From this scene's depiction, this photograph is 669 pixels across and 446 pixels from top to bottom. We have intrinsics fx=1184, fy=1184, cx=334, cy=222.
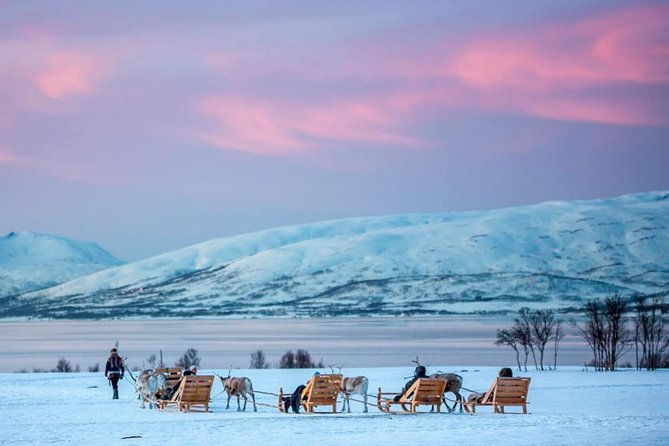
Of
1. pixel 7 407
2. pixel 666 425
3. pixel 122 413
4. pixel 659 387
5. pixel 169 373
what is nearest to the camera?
pixel 666 425

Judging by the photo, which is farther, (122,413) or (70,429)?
(122,413)

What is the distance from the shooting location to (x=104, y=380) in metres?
38.1

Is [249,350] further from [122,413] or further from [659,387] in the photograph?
[122,413]

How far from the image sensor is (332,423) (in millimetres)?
21516

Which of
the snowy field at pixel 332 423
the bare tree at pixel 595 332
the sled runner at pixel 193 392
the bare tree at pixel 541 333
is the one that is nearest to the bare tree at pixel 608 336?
the bare tree at pixel 595 332

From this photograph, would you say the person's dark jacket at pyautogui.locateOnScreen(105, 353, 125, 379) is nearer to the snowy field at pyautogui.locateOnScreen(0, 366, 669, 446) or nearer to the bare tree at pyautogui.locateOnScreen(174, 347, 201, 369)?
the snowy field at pyautogui.locateOnScreen(0, 366, 669, 446)

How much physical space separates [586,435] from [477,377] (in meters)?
20.9

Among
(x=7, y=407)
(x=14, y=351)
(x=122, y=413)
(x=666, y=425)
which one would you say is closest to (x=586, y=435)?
(x=666, y=425)

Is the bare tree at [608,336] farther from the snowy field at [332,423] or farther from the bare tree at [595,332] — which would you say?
the snowy field at [332,423]

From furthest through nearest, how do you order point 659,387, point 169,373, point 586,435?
point 659,387 → point 169,373 → point 586,435

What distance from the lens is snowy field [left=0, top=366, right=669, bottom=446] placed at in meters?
18.6

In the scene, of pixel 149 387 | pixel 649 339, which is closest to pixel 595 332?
pixel 649 339

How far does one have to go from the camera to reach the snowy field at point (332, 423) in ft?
60.9

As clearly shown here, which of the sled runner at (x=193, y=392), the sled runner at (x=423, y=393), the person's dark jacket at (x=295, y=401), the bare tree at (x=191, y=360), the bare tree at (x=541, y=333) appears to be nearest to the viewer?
the sled runner at (x=423, y=393)
